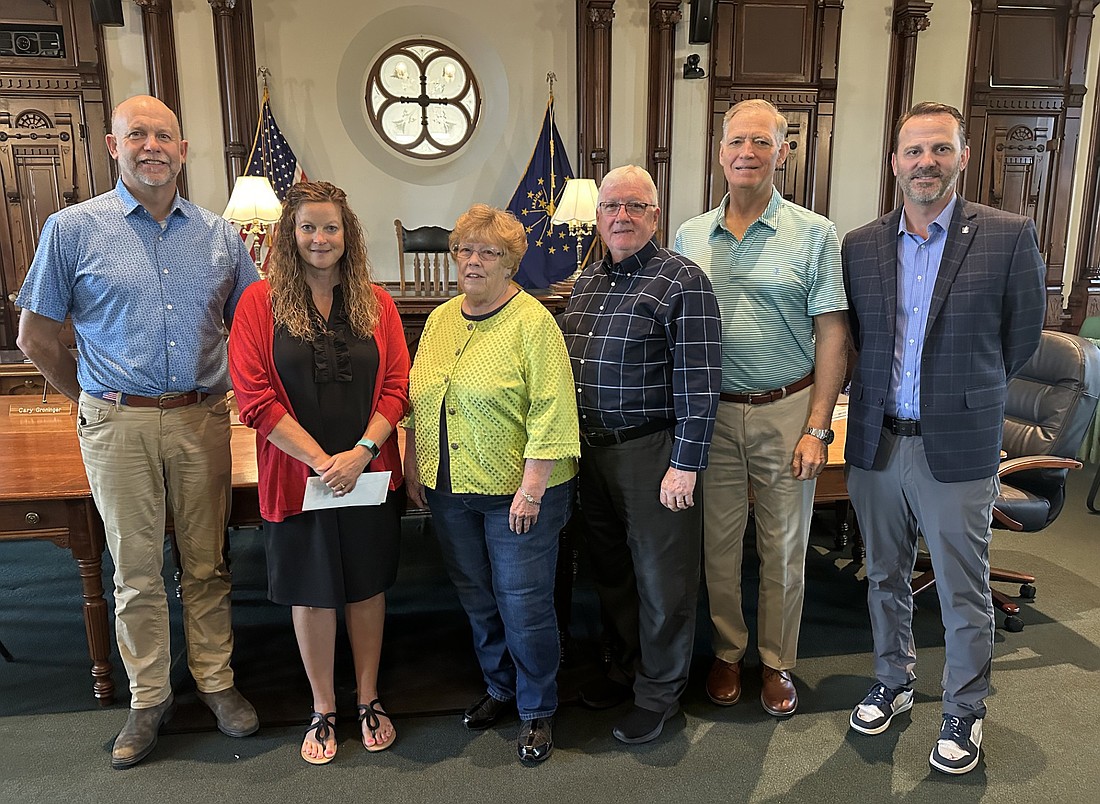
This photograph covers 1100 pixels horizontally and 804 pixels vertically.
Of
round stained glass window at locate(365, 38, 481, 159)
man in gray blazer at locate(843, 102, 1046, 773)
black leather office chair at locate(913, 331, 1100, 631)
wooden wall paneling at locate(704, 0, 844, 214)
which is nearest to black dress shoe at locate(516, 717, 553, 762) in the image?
man in gray blazer at locate(843, 102, 1046, 773)

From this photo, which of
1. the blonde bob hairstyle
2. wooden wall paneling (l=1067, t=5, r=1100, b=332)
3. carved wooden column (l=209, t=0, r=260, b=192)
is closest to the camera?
the blonde bob hairstyle

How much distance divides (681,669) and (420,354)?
113 cm

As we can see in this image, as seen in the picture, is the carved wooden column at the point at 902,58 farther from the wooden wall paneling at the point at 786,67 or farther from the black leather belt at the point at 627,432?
the black leather belt at the point at 627,432

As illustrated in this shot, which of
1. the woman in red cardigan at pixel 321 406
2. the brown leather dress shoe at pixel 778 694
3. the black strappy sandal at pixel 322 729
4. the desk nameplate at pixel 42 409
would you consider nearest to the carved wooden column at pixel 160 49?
the desk nameplate at pixel 42 409

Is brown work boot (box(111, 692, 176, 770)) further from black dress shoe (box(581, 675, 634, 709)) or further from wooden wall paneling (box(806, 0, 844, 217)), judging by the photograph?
wooden wall paneling (box(806, 0, 844, 217))

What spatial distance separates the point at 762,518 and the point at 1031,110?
561cm

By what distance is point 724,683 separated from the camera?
7.82ft

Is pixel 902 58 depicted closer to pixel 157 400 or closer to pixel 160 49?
pixel 160 49

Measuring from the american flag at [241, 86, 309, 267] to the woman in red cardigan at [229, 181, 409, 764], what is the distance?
4.10 metres

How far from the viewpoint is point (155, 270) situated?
2.04 metres

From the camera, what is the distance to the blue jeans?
203cm

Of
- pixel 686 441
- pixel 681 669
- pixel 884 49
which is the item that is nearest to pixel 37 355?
pixel 686 441

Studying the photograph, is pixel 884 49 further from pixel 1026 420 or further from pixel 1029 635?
pixel 1029 635

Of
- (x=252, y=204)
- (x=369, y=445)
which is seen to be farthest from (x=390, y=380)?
(x=252, y=204)
